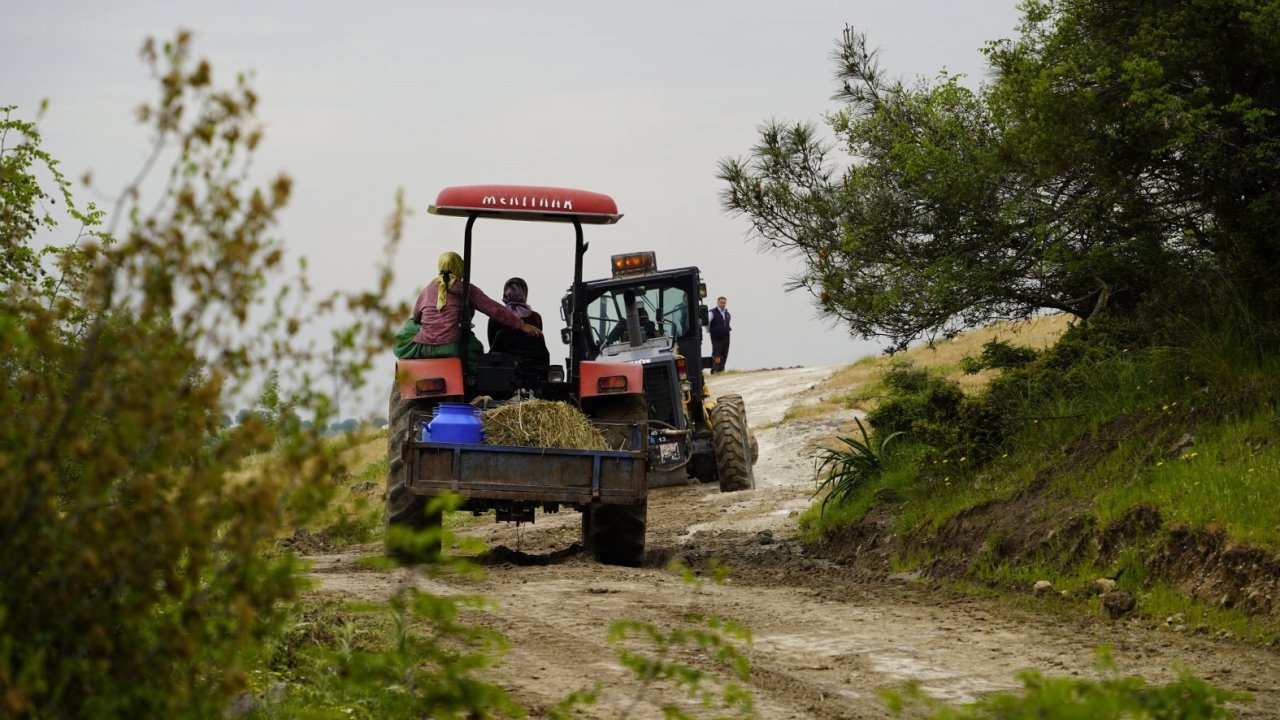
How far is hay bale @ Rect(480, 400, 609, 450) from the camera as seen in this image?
1080 centimetres

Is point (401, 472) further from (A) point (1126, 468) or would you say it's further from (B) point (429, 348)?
(A) point (1126, 468)

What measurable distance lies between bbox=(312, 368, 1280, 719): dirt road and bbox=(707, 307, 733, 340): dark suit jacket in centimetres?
1804

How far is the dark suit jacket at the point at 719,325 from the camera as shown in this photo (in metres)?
31.3

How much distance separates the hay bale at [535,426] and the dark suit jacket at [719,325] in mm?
20396

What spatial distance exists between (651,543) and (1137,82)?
248 inches

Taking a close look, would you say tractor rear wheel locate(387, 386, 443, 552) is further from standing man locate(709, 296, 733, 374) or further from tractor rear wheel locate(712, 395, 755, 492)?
standing man locate(709, 296, 733, 374)

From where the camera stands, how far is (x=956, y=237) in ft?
41.3

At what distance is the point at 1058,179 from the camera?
12.0 metres

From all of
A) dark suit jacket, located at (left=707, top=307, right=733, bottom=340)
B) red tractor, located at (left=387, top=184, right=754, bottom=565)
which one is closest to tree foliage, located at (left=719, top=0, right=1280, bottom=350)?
red tractor, located at (left=387, top=184, right=754, bottom=565)

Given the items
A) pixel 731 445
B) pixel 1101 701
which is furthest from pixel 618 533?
pixel 1101 701

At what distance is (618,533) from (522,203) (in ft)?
9.13

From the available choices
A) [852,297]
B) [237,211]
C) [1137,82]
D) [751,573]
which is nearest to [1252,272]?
[1137,82]

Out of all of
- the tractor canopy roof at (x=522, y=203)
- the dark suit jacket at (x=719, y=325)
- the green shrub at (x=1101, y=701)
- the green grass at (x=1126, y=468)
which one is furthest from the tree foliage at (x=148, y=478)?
the dark suit jacket at (x=719, y=325)

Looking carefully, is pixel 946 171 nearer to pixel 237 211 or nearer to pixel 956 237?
pixel 956 237
